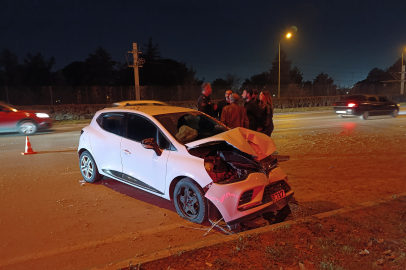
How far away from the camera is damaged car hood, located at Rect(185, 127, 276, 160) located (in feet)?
13.3

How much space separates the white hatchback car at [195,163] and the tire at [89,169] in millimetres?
430

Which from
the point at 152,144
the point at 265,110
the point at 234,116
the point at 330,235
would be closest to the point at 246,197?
the point at 330,235

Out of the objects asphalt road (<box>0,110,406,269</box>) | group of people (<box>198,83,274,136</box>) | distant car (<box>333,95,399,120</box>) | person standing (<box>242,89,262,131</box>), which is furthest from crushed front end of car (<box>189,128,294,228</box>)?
distant car (<box>333,95,399,120</box>)

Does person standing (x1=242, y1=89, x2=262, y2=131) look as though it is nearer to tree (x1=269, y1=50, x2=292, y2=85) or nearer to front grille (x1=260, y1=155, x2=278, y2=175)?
front grille (x1=260, y1=155, x2=278, y2=175)

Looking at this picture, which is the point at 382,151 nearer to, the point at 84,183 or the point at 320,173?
the point at 320,173

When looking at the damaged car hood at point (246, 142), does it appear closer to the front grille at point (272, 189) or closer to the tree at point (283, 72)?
the front grille at point (272, 189)

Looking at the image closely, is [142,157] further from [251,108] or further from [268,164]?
[251,108]

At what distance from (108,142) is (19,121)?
10.4m

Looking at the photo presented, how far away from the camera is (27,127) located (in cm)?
1337

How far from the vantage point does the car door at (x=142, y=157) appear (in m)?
4.41

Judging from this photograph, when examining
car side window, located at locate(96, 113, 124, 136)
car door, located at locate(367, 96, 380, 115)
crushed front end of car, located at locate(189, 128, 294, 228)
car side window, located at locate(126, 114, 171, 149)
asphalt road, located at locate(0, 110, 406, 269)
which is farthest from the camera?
car door, located at locate(367, 96, 380, 115)

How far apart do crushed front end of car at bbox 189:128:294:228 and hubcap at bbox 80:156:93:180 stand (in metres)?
2.83

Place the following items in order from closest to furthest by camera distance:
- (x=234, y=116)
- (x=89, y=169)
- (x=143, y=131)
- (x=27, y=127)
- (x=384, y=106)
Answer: (x=143, y=131), (x=89, y=169), (x=234, y=116), (x=27, y=127), (x=384, y=106)

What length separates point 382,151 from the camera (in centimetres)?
845
